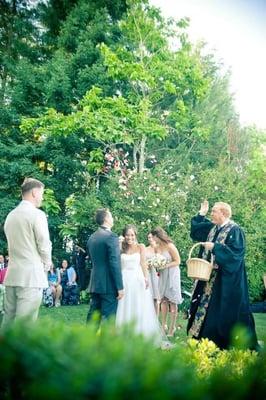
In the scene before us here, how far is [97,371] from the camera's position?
3.81ft

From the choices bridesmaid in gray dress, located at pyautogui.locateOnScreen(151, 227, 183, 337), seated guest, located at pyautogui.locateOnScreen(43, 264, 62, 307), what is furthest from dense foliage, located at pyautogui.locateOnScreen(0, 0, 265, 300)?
bridesmaid in gray dress, located at pyautogui.locateOnScreen(151, 227, 183, 337)

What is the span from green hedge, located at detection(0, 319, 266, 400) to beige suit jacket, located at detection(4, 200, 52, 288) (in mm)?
3629

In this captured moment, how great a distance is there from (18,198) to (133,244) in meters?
11.9

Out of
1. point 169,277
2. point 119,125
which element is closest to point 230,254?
point 169,277

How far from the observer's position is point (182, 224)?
1467 centimetres

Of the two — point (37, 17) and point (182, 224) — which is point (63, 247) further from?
point (37, 17)

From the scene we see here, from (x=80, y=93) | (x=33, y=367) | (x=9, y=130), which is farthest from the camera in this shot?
(x=9, y=130)

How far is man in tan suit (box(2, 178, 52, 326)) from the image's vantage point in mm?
5176

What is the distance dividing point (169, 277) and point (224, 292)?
9.74ft

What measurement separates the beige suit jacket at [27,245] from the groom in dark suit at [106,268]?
151 cm

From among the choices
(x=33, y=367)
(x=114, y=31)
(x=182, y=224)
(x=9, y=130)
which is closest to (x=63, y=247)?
(x=9, y=130)

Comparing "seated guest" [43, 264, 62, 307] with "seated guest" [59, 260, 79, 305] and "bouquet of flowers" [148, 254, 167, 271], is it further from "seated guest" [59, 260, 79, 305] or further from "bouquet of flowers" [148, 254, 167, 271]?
"bouquet of flowers" [148, 254, 167, 271]

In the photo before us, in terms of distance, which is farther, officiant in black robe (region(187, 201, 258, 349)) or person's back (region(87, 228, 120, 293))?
person's back (region(87, 228, 120, 293))

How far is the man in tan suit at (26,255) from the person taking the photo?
17.0 feet
